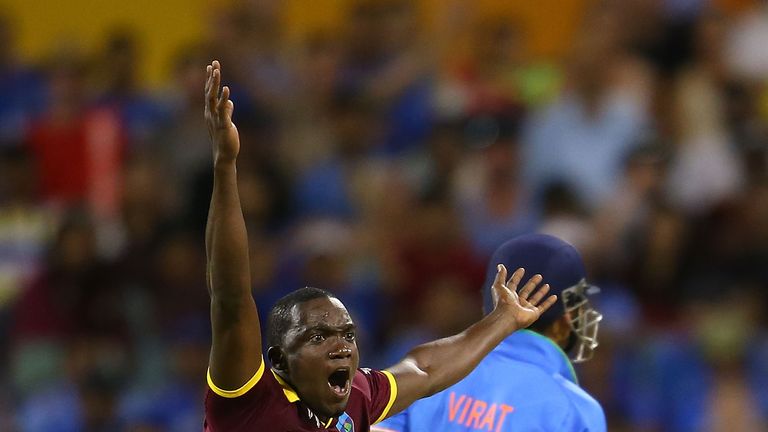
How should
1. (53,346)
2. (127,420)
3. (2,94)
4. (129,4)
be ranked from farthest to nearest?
1. (129,4)
2. (2,94)
3. (53,346)
4. (127,420)

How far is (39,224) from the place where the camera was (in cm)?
948

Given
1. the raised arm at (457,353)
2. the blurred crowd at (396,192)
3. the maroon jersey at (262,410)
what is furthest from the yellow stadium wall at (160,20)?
the maroon jersey at (262,410)

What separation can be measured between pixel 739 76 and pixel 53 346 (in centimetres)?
464

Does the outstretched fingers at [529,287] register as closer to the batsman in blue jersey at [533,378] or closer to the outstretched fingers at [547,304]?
the outstretched fingers at [547,304]

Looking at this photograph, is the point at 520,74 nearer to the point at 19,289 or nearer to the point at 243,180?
the point at 243,180

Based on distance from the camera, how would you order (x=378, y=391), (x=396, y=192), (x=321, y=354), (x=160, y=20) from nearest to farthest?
(x=321, y=354)
(x=378, y=391)
(x=396, y=192)
(x=160, y=20)

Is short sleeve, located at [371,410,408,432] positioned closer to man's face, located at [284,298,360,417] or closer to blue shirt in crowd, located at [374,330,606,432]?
blue shirt in crowd, located at [374,330,606,432]

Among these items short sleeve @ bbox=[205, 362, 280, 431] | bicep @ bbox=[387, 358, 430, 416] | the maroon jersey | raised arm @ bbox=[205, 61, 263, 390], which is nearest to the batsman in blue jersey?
bicep @ bbox=[387, 358, 430, 416]

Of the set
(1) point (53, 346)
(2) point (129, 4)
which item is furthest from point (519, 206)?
(2) point (129, 4)

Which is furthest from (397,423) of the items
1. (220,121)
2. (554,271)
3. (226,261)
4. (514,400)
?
(220,121)

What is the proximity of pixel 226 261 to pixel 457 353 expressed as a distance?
1.08 meters

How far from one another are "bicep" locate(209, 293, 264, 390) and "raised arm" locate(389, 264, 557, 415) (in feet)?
2.49

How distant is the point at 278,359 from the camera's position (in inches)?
156

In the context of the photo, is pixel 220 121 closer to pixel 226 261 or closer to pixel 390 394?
pixel 226 261
